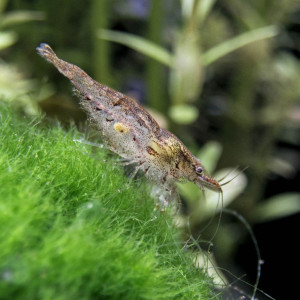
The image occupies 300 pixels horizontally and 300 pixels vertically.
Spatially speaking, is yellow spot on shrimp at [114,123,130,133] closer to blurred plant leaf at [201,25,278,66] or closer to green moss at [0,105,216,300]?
green moss at [0,105,216,300]

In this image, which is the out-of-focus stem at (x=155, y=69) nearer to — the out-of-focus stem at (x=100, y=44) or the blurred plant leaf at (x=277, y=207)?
the out-of-focus stem at (x=100, y=44)

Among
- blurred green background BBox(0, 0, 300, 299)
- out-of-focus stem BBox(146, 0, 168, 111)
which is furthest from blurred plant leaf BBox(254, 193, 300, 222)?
out-of-focus stem BBox(146, 0, 168, 111)

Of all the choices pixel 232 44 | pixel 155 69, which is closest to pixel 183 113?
pixel 232 44

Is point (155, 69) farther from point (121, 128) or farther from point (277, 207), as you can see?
point (121, 128)

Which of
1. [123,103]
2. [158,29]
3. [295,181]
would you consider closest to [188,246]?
[123,103]

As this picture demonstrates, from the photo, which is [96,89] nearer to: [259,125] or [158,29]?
[158,29]

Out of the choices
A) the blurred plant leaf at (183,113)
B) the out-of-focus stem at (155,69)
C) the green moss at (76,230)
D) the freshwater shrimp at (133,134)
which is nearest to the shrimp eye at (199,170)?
the freshwater shrimp at (133,134)
